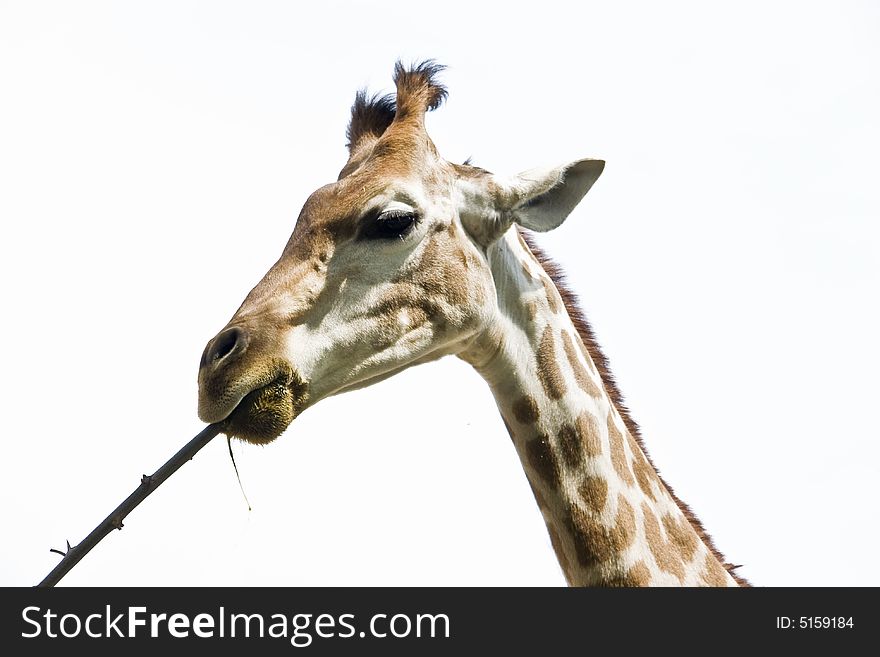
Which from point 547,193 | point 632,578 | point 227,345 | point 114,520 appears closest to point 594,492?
point 632,578

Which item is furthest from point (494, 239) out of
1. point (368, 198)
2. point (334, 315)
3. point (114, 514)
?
point (114, 514)

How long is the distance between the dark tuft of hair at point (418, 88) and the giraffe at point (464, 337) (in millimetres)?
404

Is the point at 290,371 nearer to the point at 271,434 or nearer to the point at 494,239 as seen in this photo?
the point at 271,434

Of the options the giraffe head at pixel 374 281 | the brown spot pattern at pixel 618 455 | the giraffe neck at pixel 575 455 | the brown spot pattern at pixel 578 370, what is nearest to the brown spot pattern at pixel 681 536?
the giraffe neck at pixel 575 455

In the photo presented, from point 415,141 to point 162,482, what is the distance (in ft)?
9.21

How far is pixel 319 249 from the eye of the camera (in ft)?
18.0

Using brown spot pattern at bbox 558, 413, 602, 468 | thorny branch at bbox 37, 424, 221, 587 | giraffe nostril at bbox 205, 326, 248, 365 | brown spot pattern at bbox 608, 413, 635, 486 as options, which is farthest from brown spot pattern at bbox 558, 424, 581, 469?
thorny branch at bbox 37, 424, 221, 587

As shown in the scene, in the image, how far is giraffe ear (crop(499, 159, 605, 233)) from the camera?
6.01 m

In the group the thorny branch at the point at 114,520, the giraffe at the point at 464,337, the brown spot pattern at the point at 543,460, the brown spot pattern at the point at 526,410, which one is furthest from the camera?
the brown spot pattern at the point at 526,410

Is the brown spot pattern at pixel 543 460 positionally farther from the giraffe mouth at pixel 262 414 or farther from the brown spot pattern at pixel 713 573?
the giraffe mouth at pixel 262 414

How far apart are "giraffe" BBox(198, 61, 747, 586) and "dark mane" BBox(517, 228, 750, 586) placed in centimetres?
3

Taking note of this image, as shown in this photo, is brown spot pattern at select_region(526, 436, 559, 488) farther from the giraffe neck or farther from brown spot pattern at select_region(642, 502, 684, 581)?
brown spot pattern at select_region(642, 502, 684, 581)

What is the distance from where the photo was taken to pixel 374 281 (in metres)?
5.50

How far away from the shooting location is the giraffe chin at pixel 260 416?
4.93 meters
